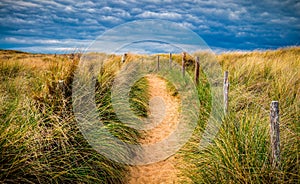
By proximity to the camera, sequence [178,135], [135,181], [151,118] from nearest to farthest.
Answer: [135,181] → [178,135] → [151,118]

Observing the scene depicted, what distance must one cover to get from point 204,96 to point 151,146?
1884 mm

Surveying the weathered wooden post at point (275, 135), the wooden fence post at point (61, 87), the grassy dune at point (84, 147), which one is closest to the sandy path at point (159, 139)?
the grassy dune at point (84, 147)

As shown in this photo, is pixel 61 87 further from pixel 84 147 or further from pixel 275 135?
pixel 275 135

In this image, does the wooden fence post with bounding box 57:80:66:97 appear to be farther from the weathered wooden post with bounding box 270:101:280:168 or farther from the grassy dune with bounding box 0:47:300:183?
the weathered wooden post with bounding box 270:101:280:168

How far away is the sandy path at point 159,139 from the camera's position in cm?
473

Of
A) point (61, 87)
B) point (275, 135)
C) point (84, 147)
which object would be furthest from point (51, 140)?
point (275, 135)

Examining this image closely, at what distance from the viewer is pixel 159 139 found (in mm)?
6465

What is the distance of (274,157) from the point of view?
3.02 m

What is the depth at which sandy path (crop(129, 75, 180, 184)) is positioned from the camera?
473 centimetres

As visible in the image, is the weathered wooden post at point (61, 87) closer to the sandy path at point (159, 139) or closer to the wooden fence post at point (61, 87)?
the wooden fence post at point (61, 87)

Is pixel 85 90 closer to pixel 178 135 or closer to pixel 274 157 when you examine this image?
pixel 178 135

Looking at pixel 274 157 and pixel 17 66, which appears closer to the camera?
pixel 274 157

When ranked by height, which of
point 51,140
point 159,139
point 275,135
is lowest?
point 159,139

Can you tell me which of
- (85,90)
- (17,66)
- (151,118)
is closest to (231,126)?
(85,90)
